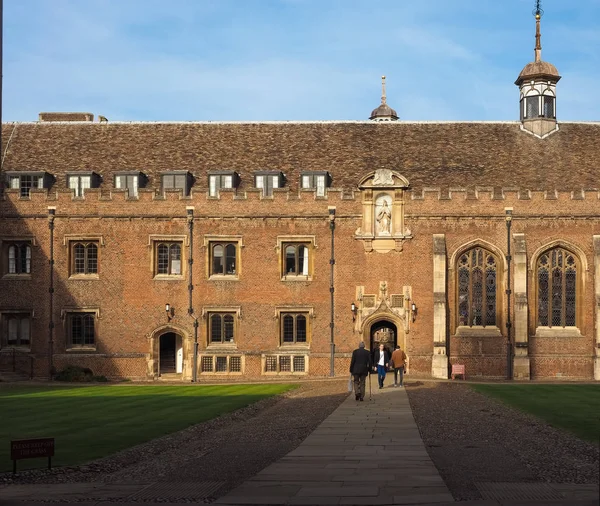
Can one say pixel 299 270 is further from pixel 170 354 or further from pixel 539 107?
pixel 539 107

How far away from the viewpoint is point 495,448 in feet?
55.6

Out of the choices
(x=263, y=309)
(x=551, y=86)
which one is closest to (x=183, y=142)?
(x=263, y=309)

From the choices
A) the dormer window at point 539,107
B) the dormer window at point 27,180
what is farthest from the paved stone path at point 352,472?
the dormer window at point 539,107

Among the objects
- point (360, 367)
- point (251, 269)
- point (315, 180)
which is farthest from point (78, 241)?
point (360, 367)

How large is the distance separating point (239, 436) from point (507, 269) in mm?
24061

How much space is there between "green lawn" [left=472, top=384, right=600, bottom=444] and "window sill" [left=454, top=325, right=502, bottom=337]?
5807 millimetres

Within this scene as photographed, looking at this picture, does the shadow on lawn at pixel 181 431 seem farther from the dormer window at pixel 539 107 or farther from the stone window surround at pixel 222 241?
the dormer window at pixel 539 107

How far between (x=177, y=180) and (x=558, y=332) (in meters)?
18.2

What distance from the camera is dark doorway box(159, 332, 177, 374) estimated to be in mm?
43031

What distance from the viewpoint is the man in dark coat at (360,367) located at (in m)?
26.9

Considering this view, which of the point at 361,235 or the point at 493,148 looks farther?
the point at 493,148

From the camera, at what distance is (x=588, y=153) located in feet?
146

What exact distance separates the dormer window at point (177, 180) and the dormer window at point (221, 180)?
99cm

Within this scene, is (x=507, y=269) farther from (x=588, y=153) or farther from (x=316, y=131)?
(x=316, y=131)
